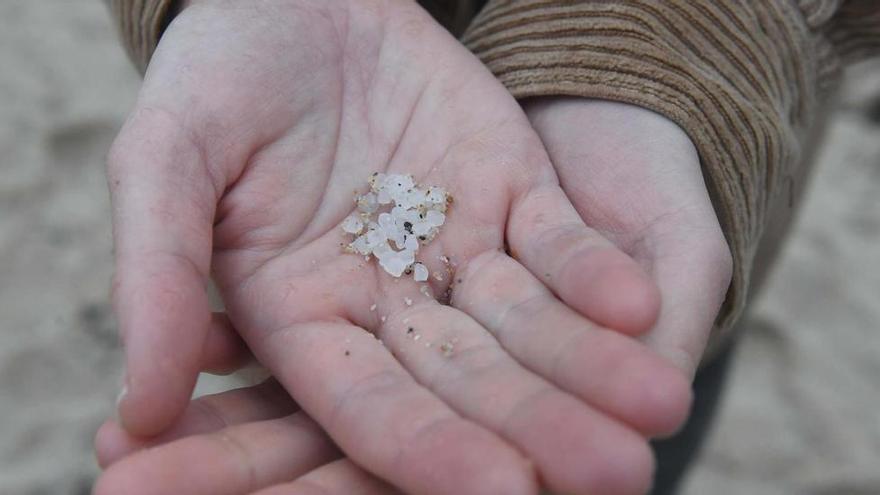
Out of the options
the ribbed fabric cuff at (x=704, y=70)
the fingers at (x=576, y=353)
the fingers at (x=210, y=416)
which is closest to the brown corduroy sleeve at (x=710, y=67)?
the ribbed fabric cuff at (x=704, y=70)

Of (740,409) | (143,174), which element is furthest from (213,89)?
(740,409)

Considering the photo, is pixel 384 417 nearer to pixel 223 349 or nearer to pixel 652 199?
pixel 223 349

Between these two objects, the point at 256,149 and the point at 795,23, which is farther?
the point at 795,23

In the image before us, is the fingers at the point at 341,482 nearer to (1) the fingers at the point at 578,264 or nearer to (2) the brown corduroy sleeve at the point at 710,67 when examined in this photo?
(1) the fingers at the point at 578,264

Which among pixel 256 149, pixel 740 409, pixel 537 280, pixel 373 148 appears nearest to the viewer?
pixel 537 280

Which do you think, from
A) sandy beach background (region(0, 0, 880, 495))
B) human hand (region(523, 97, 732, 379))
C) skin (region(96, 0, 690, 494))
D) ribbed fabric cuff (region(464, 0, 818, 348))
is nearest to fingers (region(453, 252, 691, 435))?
skin (region(96, 0, 690, 494))

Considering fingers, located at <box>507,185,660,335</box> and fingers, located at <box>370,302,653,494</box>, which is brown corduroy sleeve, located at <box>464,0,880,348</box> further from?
fingers, located at <box>370,302,653,494</box>

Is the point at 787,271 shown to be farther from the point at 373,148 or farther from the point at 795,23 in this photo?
the point at 373,148
